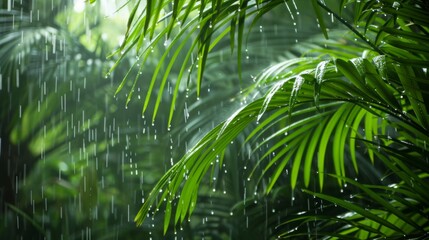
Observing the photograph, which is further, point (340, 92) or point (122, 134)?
point (122, 134)

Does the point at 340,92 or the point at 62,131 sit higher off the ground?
the point at 62,131

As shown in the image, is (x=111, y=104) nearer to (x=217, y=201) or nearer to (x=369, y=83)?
(x=217, y=201)

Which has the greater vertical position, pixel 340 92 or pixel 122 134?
pixel 122 134

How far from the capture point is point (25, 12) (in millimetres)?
2539

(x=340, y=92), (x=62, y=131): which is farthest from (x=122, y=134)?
(x=340, y=92)

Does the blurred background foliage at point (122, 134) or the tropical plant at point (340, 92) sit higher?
the blurred background foliage at point (122, 134)

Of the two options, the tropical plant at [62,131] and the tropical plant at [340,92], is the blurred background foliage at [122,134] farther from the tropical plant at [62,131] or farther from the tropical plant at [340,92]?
the tropical plant at [340,92]

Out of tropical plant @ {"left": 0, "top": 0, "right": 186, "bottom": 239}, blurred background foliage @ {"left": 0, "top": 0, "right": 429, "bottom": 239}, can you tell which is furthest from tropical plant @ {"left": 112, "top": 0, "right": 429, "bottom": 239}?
tropical plant @ {"left": 0, "top": 0, "right": 186, "bottom": 239}

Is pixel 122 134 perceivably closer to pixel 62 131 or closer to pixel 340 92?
pixel 62 131

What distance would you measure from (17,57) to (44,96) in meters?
0.21

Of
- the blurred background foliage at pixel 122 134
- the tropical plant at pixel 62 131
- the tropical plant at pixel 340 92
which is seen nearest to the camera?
the tropical plant at pixel 340 92

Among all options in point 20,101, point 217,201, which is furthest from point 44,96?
point 217,201

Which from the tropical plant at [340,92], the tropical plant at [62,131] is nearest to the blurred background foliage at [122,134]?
the tropical plant at [62,131]

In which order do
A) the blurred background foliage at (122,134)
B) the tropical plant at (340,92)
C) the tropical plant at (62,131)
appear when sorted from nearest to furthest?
the tropical plant at (340,92)
the blurred background foliage at (122,134)
the tropical plant at (62,131)
